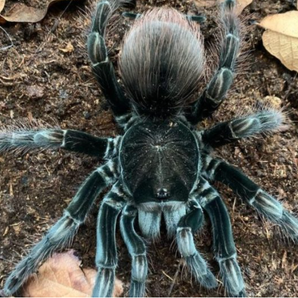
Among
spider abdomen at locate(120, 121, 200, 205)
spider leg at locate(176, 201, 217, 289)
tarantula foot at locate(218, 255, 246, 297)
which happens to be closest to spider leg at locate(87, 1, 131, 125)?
spider abdomen at locate(120, 121, 200, 205)

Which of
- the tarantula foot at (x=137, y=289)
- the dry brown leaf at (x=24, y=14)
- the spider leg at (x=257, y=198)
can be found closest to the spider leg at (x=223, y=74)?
the spider leg at (x=257, y=198)

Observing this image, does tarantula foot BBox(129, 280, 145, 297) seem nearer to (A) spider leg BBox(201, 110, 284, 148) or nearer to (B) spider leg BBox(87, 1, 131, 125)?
(A) spider leg BBox(201, 110, 284, 148)

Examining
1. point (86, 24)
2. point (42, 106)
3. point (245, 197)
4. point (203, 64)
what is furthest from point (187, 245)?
point (86, 24)

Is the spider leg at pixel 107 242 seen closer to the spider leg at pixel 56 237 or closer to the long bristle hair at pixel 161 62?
the spider leg at pixel 56 237

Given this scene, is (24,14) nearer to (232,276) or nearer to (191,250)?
(191,250)

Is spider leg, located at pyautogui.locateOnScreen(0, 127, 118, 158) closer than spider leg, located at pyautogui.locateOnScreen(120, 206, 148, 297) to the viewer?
No

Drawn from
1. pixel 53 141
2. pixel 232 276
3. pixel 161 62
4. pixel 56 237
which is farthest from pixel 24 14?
pixel 232 276
